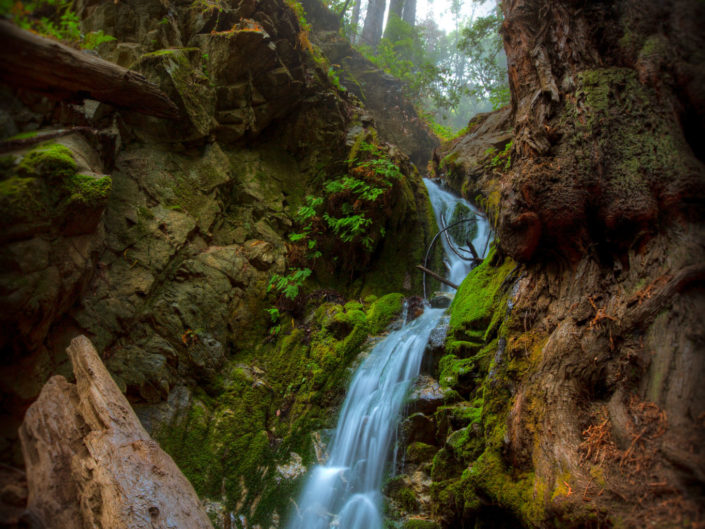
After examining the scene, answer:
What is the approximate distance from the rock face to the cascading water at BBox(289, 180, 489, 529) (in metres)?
1.95

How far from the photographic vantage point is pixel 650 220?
9.28 feet

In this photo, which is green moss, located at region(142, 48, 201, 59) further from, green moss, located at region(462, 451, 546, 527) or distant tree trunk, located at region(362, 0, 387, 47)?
distant tree trunk, located at region(362, 0, 387, 47)

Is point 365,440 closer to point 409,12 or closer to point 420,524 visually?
point 420,524

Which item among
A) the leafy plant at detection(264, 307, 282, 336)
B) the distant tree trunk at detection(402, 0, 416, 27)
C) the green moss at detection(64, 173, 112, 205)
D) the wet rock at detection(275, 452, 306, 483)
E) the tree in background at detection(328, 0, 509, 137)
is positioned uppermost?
the distant tree trunk at detection(402, 0, 416, 27)

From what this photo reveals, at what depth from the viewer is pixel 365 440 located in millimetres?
4852

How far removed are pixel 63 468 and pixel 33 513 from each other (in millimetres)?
686

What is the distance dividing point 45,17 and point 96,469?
301cm

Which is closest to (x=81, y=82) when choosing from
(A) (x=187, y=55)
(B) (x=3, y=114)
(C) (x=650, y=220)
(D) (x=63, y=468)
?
(B) (x=3, y=114)

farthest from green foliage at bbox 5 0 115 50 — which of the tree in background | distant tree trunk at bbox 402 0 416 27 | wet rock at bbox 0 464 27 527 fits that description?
distant tree trunk at bbox 402 0 416 27

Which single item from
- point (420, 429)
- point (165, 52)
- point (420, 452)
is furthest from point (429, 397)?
point (165, 52)

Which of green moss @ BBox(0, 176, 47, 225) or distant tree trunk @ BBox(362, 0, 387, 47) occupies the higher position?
distant tree trunk @ BBox(362, 0, 387, 47)

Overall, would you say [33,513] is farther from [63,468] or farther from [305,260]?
[305,260]

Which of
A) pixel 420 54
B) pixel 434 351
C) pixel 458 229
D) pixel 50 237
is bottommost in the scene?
pixel 434 351

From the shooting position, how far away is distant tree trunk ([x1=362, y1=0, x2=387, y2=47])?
19750mm
